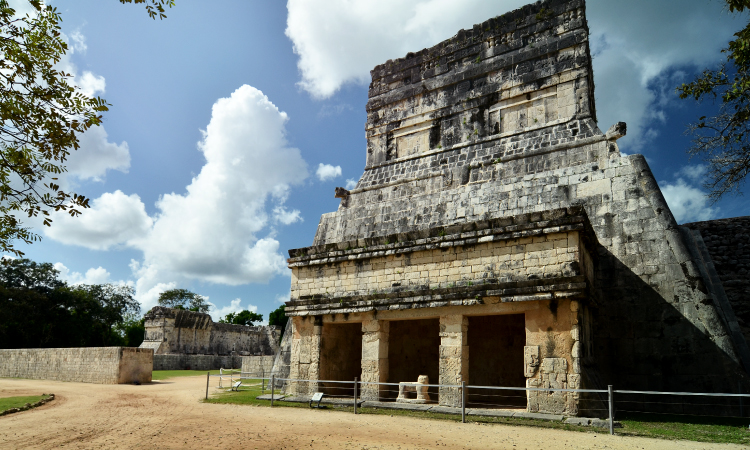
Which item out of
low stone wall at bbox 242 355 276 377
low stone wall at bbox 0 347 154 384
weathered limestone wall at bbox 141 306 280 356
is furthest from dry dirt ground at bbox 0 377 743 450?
weathered limestone wall at bbox 141 306 280 356

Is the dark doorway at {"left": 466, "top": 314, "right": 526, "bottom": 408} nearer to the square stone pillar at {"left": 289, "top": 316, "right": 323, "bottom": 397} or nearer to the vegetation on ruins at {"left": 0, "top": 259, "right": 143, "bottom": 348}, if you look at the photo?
the square stone pillar at {"left": 289, "top": 316, "right": 323, "bottom": 397}

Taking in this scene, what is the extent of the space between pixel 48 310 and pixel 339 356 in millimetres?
28454

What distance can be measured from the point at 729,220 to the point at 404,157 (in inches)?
394

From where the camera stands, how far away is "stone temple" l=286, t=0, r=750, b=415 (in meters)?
9.06

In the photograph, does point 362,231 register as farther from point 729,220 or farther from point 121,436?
point 729,220

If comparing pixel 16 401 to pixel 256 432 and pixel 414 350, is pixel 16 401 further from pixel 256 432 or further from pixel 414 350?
pixel 414 350

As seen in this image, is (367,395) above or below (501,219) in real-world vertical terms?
below

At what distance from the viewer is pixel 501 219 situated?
9.63 metres

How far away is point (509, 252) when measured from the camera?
9.51m

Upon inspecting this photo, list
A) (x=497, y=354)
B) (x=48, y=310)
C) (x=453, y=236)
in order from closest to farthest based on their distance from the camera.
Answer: (x=453, y=236) → (x=497, y=354) → (x=48, y=310)

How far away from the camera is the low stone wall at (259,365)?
18022 mm

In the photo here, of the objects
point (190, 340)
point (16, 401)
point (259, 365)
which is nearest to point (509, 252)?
point (16, 401)

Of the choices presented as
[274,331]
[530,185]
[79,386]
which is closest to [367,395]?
[530,185]

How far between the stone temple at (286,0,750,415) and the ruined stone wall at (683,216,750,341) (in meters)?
1.45
